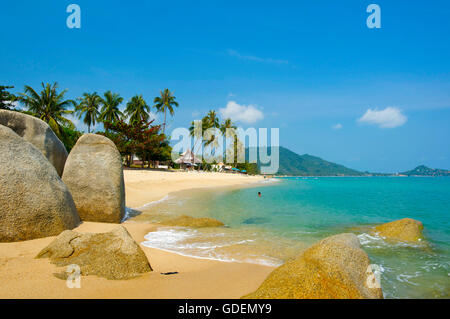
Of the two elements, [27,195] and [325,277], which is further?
[27,195]

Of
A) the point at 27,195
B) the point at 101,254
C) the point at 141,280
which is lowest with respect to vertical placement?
the point at 141,280

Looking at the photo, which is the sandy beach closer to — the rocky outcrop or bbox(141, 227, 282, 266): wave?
bbox(141, 227, 282, 266): wave

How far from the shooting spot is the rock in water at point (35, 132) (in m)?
9.05

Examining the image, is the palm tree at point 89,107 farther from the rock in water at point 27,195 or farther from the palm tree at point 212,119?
the rock in water at point 27,195

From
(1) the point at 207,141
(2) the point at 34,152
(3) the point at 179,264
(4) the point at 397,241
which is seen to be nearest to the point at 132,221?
(2) the point at 34,152

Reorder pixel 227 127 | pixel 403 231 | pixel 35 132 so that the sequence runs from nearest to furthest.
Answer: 1. pixel 35 132
2. pixel 403 231
3. pixel 227 127

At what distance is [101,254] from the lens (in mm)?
4762

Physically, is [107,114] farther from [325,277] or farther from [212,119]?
[325,277]

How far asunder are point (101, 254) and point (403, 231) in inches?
411

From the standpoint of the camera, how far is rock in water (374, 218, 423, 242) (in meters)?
9.40

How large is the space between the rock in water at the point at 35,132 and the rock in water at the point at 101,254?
18.8ft

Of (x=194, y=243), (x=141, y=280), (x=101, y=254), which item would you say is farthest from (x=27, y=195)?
(x=194, y=243)

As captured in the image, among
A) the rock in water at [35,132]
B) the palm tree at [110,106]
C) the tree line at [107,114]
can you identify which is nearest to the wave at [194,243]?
the rock in water at [35,132]
